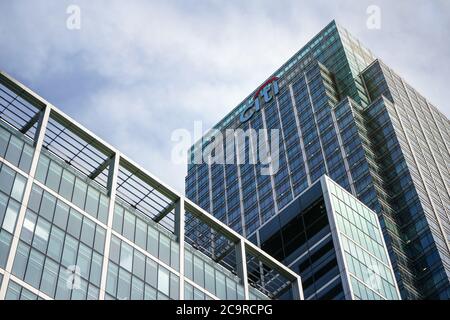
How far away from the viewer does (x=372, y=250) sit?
263ft

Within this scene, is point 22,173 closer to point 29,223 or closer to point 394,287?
point 29,223

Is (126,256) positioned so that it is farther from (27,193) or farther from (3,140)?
(3,140)

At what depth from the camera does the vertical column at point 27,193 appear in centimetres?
3967

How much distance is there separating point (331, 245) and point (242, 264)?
694 inches

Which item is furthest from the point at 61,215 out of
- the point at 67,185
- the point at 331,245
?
the point at 331,245

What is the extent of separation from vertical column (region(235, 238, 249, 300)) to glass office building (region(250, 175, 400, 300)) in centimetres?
1449

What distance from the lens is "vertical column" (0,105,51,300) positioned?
3967 cm

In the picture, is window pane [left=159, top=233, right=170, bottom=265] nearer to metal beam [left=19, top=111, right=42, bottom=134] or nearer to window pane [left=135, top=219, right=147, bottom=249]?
window pane [left=135, top=219, right=147, bottom=249]

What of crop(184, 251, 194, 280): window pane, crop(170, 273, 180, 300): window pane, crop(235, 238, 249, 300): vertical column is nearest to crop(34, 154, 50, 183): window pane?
crop(170, 273, 180, 300): window pane

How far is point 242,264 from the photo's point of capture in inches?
2393

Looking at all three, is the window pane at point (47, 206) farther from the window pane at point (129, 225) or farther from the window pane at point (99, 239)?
the window pane at point (129, 225)

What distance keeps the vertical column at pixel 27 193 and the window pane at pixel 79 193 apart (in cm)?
372

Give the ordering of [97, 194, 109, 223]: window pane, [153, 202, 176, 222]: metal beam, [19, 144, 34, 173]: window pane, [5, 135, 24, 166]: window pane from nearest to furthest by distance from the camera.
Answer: [5, 135, 24, 166]: window pane < [19, 144, 34, 173]: window pane < [97, 194, 109, 223]: window pane < [153, 202, 176, 222]: metal beam

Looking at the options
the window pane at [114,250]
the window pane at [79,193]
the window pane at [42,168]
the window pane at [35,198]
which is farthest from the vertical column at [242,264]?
the window pane at [35,198]
